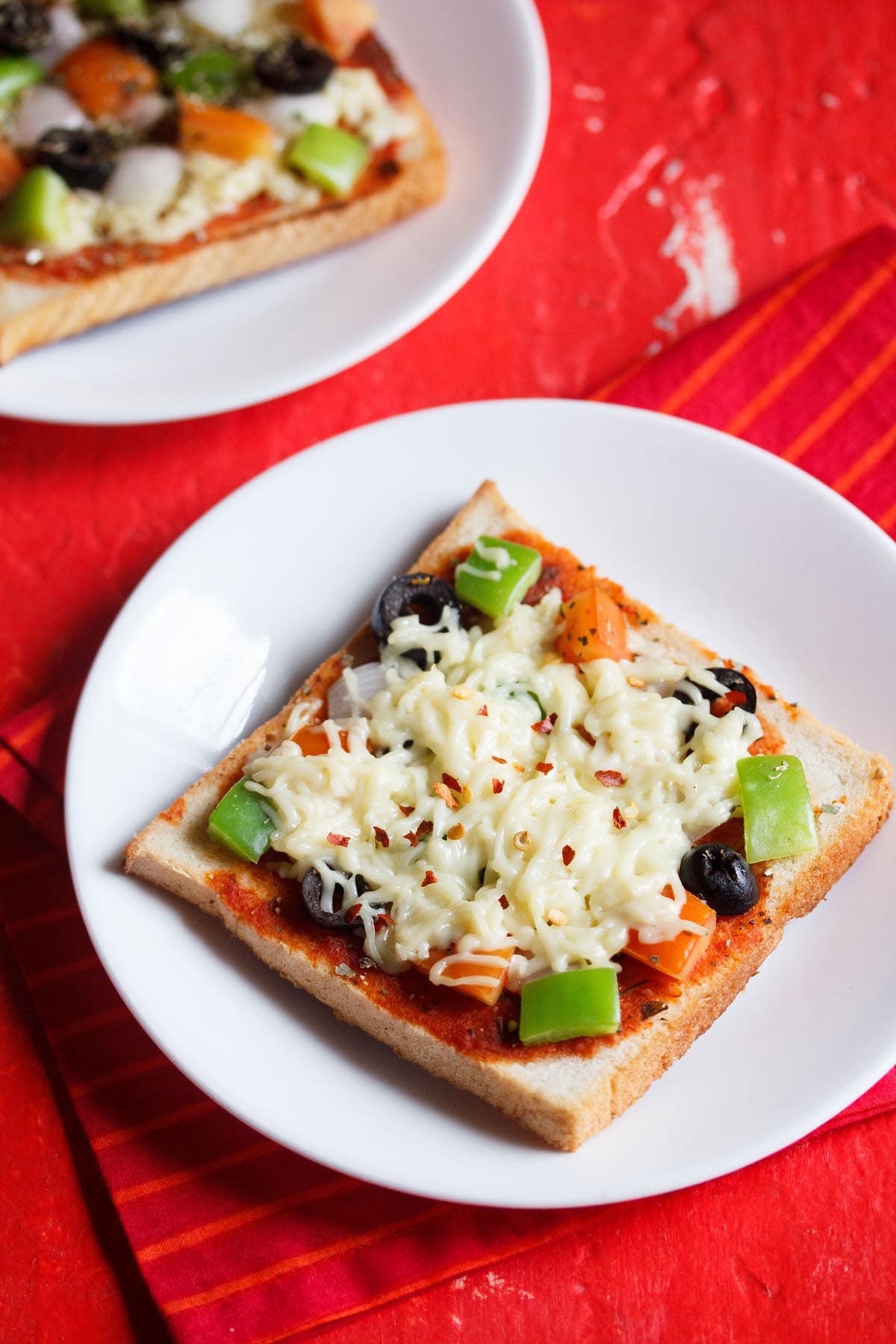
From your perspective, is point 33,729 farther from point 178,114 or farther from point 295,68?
point 295,68

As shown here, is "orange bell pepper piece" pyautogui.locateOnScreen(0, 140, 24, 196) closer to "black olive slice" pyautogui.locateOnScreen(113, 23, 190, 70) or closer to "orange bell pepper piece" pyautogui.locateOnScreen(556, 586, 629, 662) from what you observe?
"black olive slice" pyautogui.locateOnScreen(113, 23, 190, 70)

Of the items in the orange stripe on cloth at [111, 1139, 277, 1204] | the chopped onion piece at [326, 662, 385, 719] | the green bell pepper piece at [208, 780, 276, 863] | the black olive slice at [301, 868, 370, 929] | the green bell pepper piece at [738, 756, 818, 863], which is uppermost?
the green bell pepper piece at [738, 756, 818, 863]

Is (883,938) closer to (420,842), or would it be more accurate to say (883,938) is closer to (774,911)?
(774,911)

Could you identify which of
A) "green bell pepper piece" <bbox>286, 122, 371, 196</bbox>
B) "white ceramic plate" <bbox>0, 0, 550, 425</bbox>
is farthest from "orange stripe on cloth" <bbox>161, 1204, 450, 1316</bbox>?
"green bell pepper piece" <bbox>286, 122, 371, 196</bbox>

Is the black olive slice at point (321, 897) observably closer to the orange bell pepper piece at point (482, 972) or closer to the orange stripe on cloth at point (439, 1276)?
the orange bell pepper piece at point (482, 972)

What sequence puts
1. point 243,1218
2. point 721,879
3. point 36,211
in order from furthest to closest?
point 36,211
point 243,1218
point 721,879

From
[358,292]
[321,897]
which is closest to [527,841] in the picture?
[321,897]
